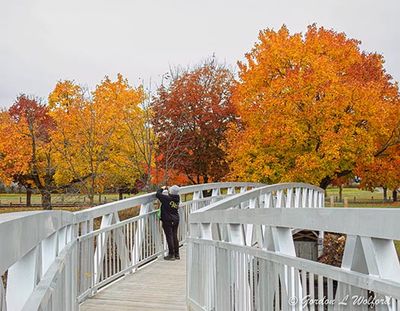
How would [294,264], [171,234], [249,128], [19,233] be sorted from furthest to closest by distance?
[249,128] < [171,234] < [294,264] < [19,233]

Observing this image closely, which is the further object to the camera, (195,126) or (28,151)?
(195,126)

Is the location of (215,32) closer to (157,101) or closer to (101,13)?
(101,13)

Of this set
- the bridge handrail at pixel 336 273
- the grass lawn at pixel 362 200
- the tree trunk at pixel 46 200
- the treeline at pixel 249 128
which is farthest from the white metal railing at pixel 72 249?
the grass lawn at pixel 362 200

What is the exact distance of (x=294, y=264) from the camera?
317 centimetres

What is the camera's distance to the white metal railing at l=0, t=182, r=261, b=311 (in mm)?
2160

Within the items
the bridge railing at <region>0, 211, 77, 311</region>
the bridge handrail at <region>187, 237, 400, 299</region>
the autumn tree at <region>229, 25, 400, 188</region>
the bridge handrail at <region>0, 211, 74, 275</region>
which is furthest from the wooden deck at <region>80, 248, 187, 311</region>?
the autumn tree at <region>229, 25, 400, 188</region>

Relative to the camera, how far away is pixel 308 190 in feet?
66.1

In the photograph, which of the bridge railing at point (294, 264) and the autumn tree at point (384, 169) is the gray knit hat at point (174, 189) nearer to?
the bridge railing at point (294, 264)

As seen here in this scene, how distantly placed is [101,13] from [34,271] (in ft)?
127

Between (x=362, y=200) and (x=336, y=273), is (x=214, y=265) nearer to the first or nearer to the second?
(x=336, y=273)

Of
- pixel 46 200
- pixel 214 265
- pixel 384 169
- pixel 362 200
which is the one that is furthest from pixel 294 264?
pixel 362 200

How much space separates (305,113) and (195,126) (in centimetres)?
872

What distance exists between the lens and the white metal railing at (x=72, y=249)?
2160 mm

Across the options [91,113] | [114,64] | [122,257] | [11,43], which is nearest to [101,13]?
[11,43]
